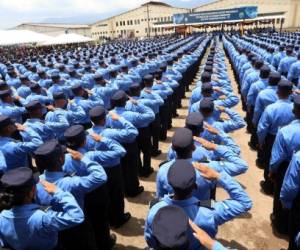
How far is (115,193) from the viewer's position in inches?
190

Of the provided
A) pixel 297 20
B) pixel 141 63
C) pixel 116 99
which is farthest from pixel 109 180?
pixel 297 20

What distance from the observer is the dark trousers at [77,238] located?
364cm

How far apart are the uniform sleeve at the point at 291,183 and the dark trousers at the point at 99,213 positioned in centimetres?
228

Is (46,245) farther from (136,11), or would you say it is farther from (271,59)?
(136,11)

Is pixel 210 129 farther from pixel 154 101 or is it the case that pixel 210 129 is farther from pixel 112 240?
pixel 154 101

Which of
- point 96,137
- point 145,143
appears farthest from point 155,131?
point 96,137

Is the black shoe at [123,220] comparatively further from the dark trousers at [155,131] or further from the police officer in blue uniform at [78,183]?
the dark trousers at [155,131]

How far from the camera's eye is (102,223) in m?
4.29

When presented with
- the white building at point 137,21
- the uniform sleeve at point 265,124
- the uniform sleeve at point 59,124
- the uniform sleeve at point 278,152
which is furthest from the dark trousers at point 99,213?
the white building at point 137,21

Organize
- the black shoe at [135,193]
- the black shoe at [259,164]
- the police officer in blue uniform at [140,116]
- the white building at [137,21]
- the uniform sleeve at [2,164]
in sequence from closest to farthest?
the uniform sleeve at [2,164] → the police officer in blue uniform at [140,116] → the black shoe at [135,193] → the black shoe at [259,164] → the white building at [137,21]

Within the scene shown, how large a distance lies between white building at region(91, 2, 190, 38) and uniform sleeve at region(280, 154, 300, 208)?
71.8 meters

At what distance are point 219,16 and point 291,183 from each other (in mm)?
48325

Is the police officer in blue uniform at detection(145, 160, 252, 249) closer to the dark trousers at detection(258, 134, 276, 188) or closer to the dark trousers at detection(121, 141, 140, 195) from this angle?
the dark trousers at detection(121, 141, 140, 195)

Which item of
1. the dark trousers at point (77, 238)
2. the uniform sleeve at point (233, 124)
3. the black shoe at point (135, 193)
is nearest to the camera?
the dark trousers at point (77, 238)
